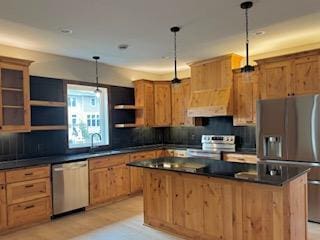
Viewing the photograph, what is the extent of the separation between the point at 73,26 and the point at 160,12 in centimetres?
116

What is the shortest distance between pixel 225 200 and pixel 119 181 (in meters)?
2.66

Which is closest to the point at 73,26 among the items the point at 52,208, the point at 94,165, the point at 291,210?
the point at 94,165

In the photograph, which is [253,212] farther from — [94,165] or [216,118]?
[216,118]

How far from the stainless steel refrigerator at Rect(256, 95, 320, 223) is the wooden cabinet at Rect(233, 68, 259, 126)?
0.60m

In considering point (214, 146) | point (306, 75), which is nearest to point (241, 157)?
point (214, 146)

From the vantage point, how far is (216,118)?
5.84 meters

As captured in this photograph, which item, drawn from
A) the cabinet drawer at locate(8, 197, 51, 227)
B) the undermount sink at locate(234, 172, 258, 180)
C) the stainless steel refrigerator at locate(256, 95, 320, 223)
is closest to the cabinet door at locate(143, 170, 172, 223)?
the undermount sink at locate(234, 172, 258, 180)

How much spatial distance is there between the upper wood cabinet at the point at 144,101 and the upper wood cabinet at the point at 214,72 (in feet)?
3.50

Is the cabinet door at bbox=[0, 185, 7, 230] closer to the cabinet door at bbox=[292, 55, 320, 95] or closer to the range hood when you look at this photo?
the range hood

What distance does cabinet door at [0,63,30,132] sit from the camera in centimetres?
390

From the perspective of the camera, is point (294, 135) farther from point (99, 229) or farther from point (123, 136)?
point (123, 136)

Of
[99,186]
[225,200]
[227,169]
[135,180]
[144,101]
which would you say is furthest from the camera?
[144,101]

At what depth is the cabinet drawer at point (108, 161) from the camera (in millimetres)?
4681

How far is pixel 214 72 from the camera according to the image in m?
5.34
